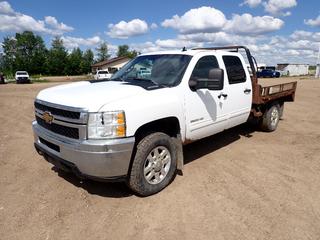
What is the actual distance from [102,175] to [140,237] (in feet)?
2.75

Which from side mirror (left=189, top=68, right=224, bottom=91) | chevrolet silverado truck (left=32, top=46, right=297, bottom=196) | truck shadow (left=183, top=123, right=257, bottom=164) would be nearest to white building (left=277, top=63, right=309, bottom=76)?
truck shadow (left=183, top=123, right=257, bottom=164)

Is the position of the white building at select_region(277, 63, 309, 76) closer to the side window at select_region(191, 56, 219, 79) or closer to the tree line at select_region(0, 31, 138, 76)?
the tree line at select_region(0, 31, 138, 76)

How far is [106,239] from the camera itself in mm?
2998

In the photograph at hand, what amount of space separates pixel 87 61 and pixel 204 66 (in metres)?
91.8

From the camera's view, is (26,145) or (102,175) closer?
(102,175)

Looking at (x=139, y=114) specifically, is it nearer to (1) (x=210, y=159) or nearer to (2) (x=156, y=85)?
(2) (x=156, y=85)

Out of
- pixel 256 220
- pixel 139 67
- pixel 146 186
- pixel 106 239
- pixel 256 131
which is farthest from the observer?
pixel 256 131

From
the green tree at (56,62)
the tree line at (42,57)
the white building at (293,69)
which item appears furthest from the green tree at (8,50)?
the white building at (293,69)

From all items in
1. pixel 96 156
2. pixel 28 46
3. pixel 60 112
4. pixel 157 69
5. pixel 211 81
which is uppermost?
pixel 28 46

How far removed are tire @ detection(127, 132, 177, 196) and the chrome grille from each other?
2.57 ft

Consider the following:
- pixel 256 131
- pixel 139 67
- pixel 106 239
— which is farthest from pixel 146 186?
pixel 256 131

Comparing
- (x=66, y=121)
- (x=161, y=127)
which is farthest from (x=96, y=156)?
(x=161, y=127)

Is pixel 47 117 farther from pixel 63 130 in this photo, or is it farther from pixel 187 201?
pixel 187 201

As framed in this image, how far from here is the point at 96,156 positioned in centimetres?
324
